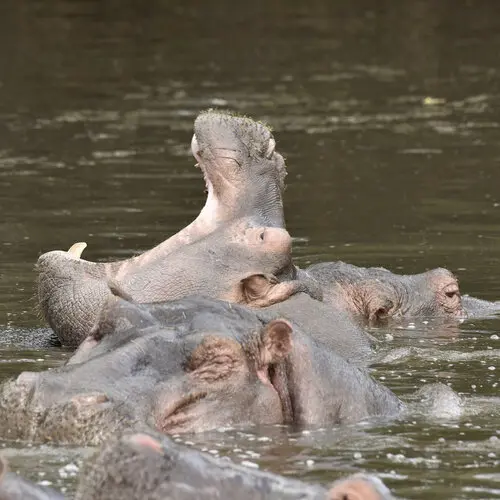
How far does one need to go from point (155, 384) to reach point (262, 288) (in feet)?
8.99

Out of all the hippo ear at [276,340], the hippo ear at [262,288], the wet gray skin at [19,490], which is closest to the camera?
the wet gray skin at [19,490]

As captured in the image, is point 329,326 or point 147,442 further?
point 329,326

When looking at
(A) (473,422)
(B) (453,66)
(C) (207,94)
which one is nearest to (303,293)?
(A) (473,422)

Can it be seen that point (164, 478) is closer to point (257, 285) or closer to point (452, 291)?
point (257, 285)

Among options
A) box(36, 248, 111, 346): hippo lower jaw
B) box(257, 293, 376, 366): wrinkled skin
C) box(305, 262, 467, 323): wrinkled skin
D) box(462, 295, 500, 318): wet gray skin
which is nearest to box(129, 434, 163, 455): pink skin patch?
box(257, 293, 376, 366): wrinkled skin

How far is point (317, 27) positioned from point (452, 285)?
65.8 feet

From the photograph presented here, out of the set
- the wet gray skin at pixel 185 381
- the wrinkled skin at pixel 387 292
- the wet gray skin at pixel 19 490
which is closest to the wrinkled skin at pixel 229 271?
the wrinkled skin at pixel 387 292

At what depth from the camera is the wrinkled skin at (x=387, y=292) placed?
1130cm

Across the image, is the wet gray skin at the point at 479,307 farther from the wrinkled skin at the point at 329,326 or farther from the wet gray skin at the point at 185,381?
the wet gray skin at the point at 185,381

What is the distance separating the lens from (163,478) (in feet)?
17.2

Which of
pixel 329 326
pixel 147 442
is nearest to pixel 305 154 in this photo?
pixel 329 326

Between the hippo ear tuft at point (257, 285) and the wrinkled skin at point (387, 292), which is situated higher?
the hippo ear tuft at point (257, 285)

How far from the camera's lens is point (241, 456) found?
23.4 ft

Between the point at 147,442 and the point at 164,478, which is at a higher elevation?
the point at 147,442
